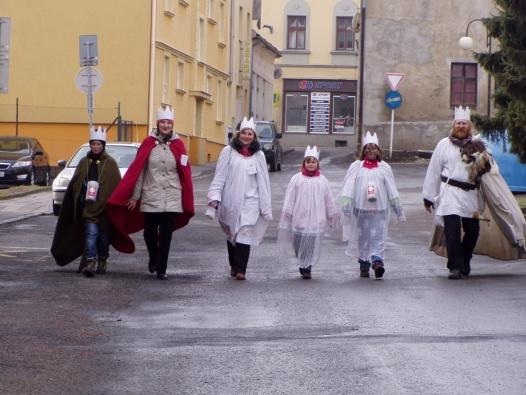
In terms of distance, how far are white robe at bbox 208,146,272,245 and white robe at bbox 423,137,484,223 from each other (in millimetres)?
1865

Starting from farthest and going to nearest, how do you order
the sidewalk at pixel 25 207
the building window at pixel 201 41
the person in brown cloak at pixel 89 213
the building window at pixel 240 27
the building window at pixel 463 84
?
the building window at pixel 240 27
the building window at pixel 463 84
the building window at pixel 201 41
the sidewalk at pixel 25 207
the person in brown cloak at pixel 89 213

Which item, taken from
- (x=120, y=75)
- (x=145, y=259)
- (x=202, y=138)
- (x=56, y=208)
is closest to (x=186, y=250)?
(x=145, y=259)

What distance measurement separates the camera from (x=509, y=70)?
2470 centimetres

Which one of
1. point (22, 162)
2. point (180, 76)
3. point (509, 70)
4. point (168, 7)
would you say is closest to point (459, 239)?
point (509, 70)

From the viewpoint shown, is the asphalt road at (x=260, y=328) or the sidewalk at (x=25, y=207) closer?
the asphalt road at (x=260, y=328)

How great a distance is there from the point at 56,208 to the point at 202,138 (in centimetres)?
2654

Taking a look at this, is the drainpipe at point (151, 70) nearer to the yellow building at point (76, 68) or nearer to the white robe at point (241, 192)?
the yellow building at point (76, 68)

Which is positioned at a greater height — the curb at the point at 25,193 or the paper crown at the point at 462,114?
the paper crown at the point at 462,114

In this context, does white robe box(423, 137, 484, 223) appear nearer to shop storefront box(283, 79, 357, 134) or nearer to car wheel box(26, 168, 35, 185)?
car wheel box(26, 168, 35, 185)

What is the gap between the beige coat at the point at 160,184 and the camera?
15.5 metres

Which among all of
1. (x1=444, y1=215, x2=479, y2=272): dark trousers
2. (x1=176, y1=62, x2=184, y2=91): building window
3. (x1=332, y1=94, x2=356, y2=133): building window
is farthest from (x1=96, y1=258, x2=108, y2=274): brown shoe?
(x1=332, y1=94, x2=356, y2=133): building window

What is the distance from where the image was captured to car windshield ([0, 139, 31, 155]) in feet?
116

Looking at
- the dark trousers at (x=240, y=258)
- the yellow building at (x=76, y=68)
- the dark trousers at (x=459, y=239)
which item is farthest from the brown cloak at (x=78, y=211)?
the yellow building at (x=76, y=68)

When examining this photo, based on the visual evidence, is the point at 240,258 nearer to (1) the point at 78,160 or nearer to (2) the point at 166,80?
(1) the point at 78,160
